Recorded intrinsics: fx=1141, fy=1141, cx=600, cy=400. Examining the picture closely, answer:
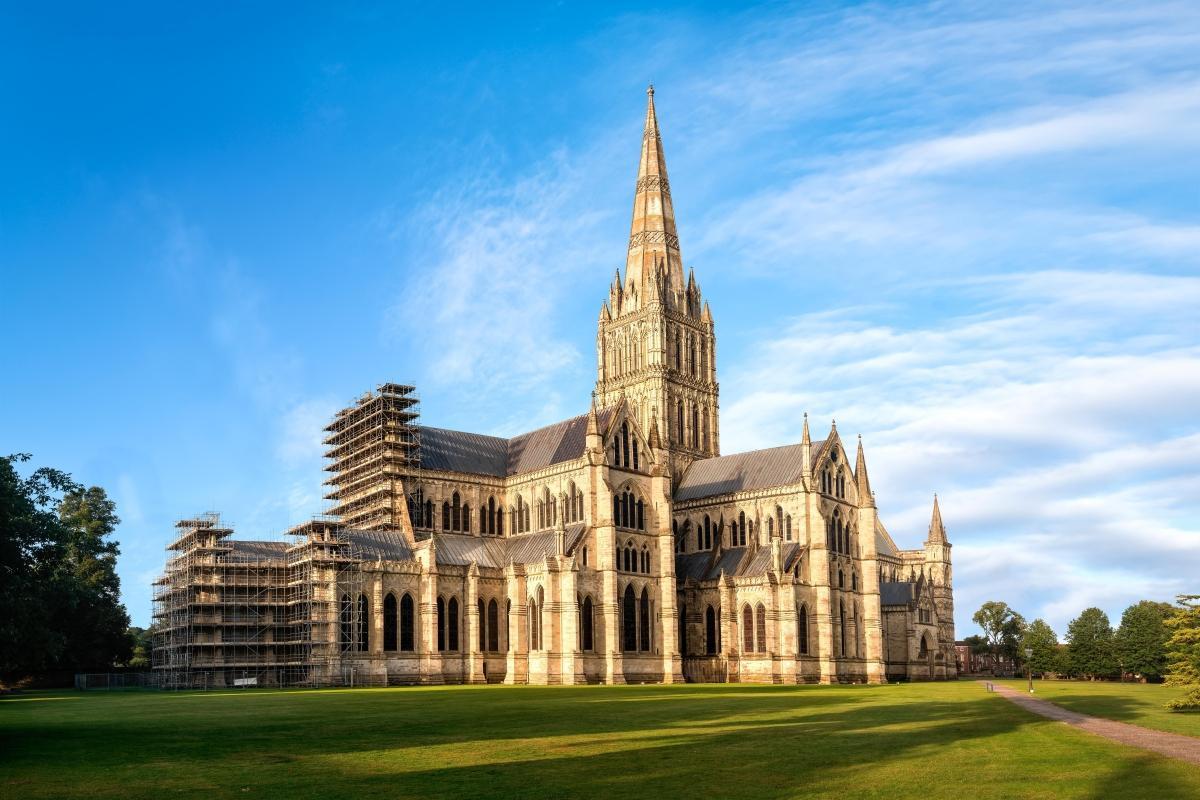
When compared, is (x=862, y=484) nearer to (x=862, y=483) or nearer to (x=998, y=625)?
(x=862, y=483)

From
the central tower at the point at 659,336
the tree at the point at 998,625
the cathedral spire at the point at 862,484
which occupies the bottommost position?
the tree at the point at 998,625

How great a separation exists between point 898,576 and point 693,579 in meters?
49.0

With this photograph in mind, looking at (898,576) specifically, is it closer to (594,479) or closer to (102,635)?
(594,479)

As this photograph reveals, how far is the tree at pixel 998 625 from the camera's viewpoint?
518 feet

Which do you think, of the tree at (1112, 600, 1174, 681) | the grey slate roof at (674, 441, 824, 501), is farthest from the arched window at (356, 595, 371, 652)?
the tree at (1112, 600, 1174, 681)

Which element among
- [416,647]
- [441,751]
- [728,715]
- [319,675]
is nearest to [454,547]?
[416,647]

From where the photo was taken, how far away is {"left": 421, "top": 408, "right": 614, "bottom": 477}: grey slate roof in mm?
88000

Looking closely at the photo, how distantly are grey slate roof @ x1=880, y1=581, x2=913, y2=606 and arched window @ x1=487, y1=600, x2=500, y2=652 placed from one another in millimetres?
43612

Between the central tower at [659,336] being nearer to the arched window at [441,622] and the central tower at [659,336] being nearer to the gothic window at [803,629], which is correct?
the gothic window at [803,629]

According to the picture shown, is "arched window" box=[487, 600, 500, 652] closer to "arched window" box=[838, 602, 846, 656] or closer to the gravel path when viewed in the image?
"arched window" box=[838, 602, 846, 656]

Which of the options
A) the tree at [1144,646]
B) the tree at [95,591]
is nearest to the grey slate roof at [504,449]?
the tree at [95,591]

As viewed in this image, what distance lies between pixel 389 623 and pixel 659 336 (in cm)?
3851

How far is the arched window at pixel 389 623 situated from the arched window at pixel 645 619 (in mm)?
17349

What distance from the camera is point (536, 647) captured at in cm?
7919
